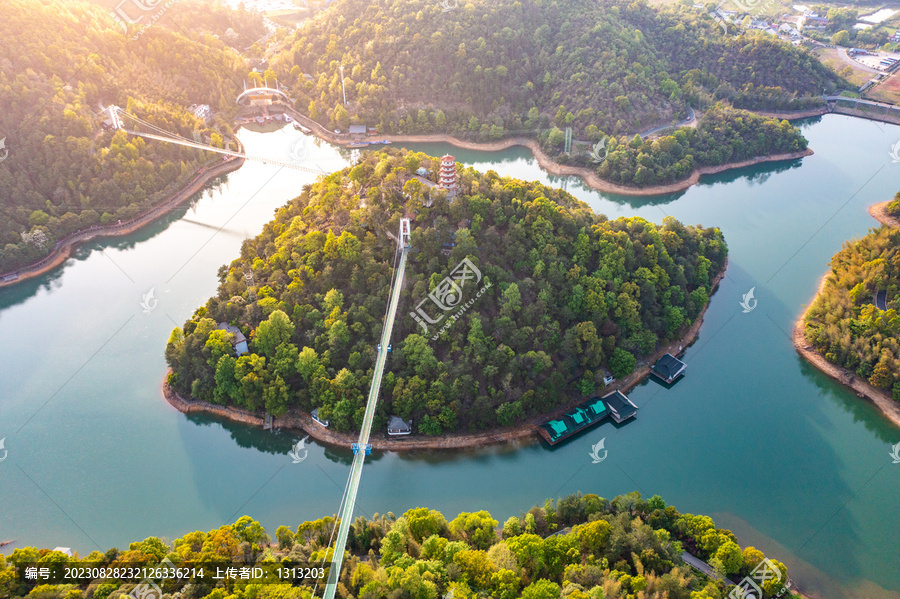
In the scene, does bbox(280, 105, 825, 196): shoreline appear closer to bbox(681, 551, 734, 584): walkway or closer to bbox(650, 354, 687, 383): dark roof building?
bbox(650, 354, 687, 383): dark roof building

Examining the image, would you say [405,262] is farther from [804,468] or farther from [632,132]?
[632,132]

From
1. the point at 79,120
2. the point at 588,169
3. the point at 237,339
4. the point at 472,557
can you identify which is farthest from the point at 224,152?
the point at 472,557

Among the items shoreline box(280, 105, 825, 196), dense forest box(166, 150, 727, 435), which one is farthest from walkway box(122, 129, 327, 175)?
dense forest box(166, 150, 727, 435)

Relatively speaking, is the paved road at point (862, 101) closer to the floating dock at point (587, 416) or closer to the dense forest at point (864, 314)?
the dense forest at point (864, 314)

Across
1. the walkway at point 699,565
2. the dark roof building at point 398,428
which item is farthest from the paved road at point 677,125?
the walkway at point 699,565

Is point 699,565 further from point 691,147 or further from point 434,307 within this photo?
point 691,147

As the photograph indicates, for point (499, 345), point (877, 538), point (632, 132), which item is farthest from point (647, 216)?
point (877, 538)
